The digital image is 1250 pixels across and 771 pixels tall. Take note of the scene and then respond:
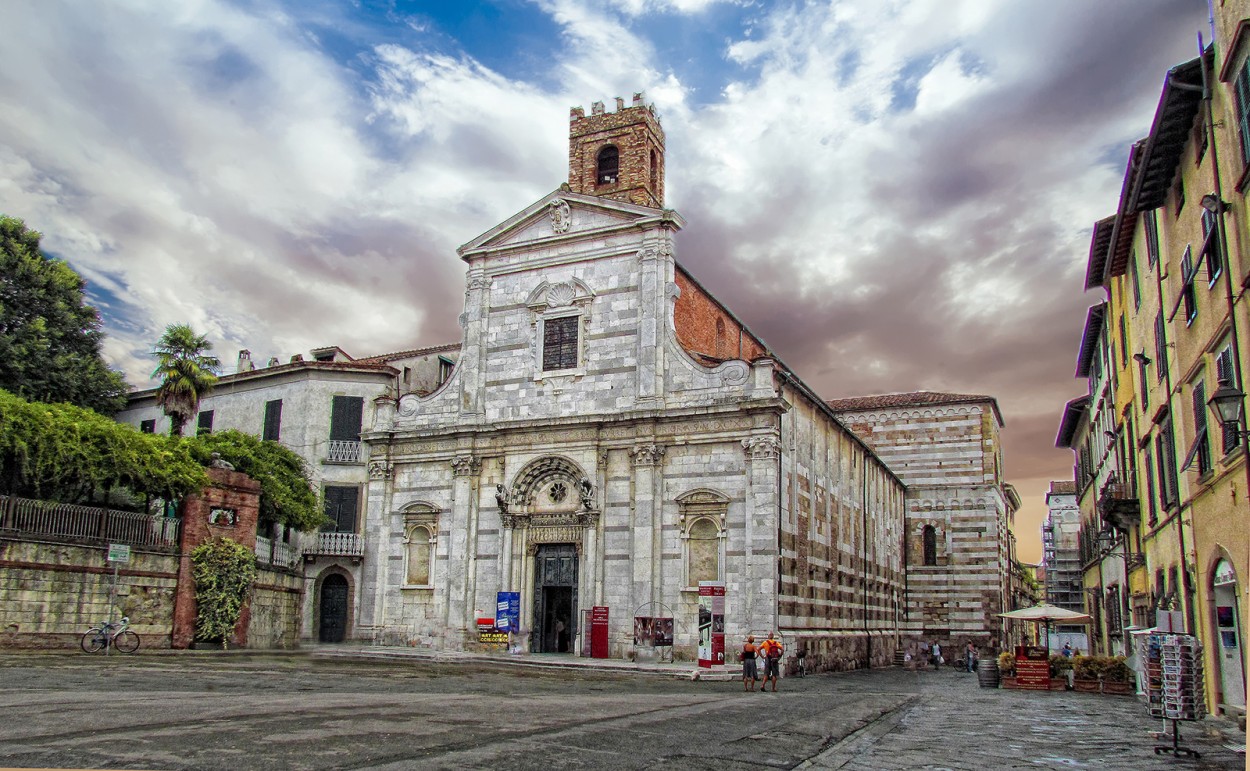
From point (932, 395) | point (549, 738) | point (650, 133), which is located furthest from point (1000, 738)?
point (932, 395)

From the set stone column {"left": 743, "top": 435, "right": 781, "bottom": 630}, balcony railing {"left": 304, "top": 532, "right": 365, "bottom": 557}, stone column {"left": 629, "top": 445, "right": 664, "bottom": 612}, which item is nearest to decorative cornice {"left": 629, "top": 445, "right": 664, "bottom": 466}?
stone column {"left": 629, "top": 445, "right": 664, "bottom": 612}

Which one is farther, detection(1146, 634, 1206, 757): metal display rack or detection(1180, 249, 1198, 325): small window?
detection(1180, 249, 1198, 325): small window

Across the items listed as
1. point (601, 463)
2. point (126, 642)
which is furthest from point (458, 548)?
point (126, 642)

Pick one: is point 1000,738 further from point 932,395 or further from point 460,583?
point 932,395

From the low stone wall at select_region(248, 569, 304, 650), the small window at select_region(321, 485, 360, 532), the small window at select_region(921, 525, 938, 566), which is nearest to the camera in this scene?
the low stone wall at select_region(248, 569, 304, 650)

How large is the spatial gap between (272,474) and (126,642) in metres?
8.37

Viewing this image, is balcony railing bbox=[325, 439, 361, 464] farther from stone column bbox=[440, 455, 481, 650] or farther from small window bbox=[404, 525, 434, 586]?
stone column bbox=[440, 455, 481, 650]

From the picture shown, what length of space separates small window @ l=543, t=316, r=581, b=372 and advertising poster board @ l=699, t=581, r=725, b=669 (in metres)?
8.41

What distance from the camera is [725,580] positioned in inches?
1079

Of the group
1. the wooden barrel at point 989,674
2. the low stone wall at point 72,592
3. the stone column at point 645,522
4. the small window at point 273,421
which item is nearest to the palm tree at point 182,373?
the small window at point 273,421

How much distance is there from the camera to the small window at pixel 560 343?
31359 mm

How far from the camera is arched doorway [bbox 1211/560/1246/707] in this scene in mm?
14377

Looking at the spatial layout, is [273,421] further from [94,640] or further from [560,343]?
[94,640]

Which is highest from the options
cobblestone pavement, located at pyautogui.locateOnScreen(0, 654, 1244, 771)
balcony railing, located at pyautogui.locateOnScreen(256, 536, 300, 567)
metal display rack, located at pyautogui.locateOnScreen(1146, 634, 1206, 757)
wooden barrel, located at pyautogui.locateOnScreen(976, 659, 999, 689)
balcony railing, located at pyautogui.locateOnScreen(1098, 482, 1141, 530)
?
balcony railing, located at pyautogui.locateOnScreen(1098, 482, 1141, 530)
